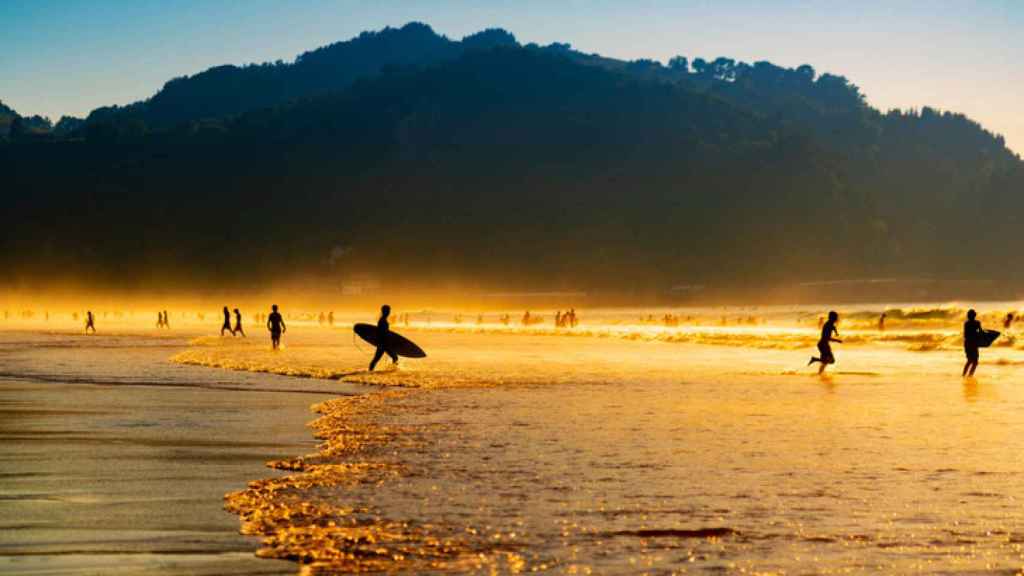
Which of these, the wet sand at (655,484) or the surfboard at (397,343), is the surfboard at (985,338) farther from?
the surfboard at (397,343)

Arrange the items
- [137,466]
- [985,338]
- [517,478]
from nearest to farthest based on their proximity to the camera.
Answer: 1. [517,478]
2. [137,466]
3. [985,338]

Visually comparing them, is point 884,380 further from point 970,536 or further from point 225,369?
point 970,536

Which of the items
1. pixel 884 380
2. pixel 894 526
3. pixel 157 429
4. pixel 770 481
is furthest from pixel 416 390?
pixel 894 526

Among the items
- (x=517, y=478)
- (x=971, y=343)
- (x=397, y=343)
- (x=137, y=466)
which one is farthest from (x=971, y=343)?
(x=137, y=466)

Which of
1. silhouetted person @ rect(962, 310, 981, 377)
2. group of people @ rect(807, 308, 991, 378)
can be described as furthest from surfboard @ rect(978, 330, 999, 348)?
silhouetted person @ rect(962, 310, 981, 377)

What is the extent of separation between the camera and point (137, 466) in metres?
14.2

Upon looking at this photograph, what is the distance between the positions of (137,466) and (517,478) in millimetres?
4270

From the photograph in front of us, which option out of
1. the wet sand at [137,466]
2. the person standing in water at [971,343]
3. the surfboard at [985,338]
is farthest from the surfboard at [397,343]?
the surfboard at [985,338]

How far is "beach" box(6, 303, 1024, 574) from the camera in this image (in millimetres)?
9859

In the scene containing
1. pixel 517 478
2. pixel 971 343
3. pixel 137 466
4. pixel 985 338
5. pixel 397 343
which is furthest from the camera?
pixel 397 343

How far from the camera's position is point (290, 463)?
48.6ft

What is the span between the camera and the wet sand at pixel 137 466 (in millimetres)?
9641

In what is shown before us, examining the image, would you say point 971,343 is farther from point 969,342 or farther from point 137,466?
point 137,466

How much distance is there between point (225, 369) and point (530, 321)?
67.3 m
